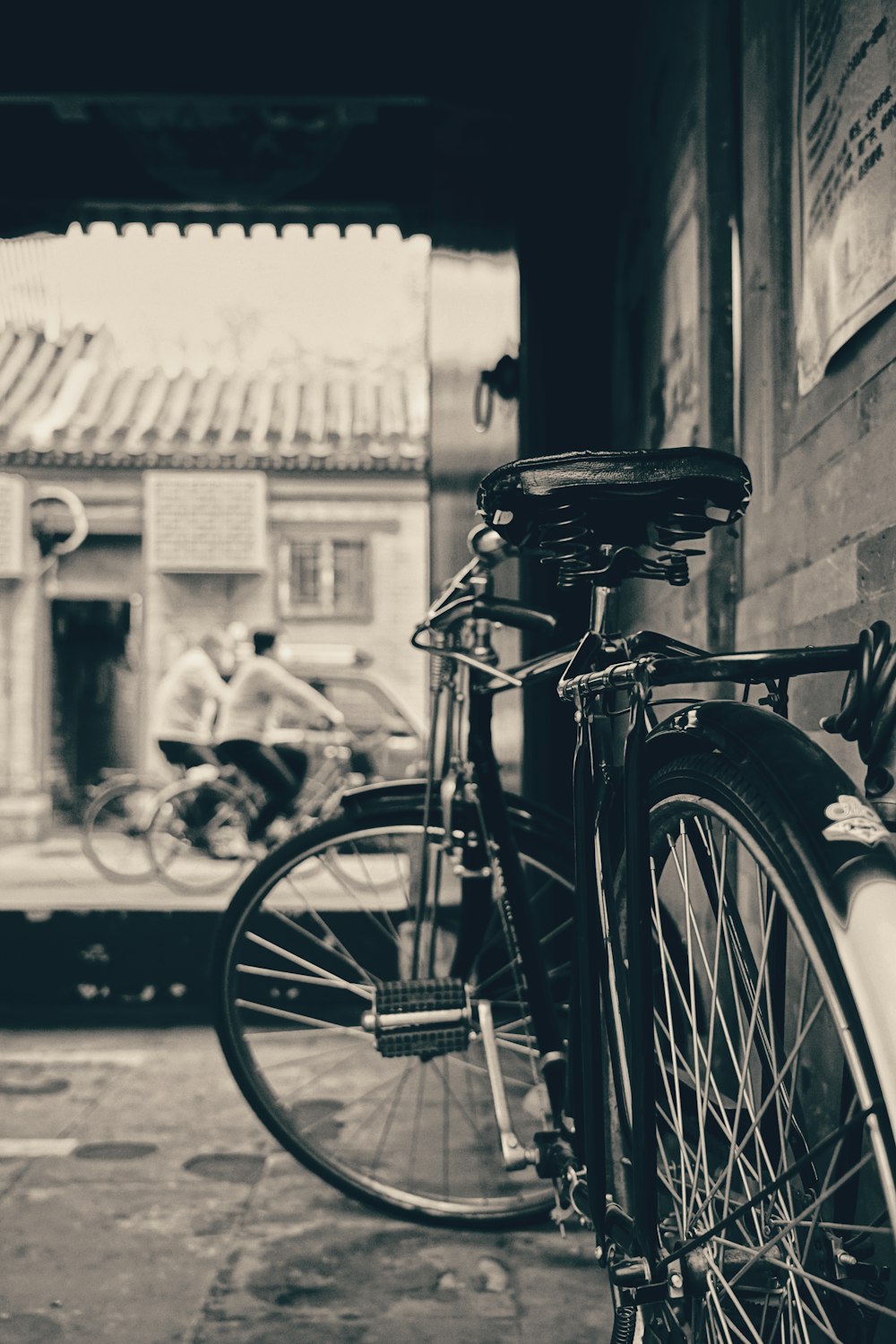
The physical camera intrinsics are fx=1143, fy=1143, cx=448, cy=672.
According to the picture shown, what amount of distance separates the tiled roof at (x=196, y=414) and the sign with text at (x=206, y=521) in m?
0.28

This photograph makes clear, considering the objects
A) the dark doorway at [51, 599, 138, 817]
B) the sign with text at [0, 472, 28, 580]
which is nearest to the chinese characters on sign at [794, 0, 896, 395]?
the sign with text at [0, 472, 28, 580]

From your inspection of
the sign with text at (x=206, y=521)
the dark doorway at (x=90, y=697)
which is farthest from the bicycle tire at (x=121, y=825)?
the sign with text at (x=206, y=521)

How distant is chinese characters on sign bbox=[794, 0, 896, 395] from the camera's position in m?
1.36

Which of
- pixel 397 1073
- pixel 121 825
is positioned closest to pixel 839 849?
pixel 397 1073

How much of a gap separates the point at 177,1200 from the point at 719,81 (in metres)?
2.29

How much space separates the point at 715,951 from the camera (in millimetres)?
1214

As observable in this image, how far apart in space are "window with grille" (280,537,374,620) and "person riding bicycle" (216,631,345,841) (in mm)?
5186

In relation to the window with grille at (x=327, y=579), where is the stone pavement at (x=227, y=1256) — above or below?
below

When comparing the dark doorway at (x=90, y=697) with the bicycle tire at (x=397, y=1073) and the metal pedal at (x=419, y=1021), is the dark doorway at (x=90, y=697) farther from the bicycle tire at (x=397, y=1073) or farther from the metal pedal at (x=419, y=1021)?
the metal pedal at (x=419, y=1021)

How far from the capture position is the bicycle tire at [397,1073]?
1.98m

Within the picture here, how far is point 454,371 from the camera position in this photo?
3379mm

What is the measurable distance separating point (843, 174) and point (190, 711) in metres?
6.72

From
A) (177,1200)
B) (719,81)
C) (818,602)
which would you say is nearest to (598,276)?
(719,81)

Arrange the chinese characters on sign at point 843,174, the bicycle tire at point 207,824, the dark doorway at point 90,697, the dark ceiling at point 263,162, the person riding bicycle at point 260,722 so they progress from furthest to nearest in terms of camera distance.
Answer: the dark doorway at point 90,697
the bicycle tire at point 207,824
the person riding bicycle at point 260,722
the dark ceiling at point 263,162
the chinese characters on sign at point 843,174
